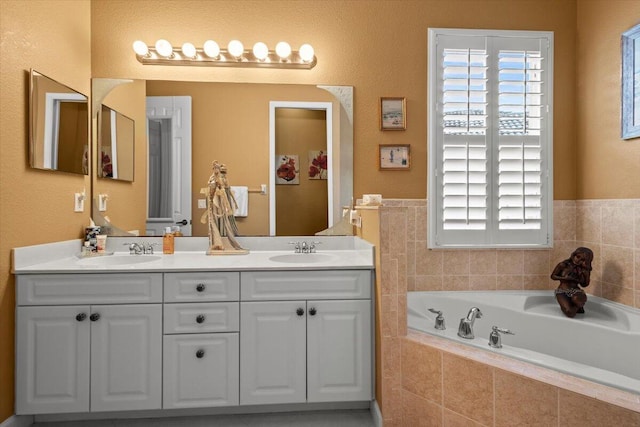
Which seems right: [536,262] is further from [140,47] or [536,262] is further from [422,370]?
[140,47]

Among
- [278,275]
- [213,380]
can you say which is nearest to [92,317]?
[213,380]

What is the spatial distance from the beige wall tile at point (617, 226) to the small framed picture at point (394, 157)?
1.29 m

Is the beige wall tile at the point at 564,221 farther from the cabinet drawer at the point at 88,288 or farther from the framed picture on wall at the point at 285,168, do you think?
the cabinet drawer at the point at 88,288

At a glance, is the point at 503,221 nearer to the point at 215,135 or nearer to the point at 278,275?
the point at 278,275

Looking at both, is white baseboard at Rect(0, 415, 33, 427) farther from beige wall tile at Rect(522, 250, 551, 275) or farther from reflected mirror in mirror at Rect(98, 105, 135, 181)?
beige wall tile at Rect(522, 250, 551, 275)

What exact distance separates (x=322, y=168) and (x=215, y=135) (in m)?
0.75

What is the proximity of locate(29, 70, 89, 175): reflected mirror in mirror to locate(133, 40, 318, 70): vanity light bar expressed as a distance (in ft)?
1.70

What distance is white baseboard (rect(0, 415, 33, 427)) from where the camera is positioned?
1.86 metres

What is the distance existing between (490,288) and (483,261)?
0.20m

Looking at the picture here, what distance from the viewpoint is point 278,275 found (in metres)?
2.02

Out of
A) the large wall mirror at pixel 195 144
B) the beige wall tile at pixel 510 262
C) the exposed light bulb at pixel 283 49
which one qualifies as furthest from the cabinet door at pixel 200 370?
the beige wall tile at pixel 510 262

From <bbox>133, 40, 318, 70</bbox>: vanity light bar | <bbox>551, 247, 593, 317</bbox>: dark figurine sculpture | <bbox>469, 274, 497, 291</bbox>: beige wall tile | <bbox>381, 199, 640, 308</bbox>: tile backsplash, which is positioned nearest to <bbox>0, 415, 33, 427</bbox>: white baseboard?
<bbox>133, 40, 318, 70</bbox>: vanity light bar

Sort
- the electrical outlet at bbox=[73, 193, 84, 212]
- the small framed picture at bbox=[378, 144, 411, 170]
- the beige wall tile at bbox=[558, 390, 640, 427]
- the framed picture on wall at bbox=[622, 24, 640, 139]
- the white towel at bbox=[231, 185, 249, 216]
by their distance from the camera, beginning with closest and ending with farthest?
1. the beige wall tile at bbox=[558, 390, 640, 427]
2. the framed picture on wall at bbox=[622, 24, 640, 139]
3. the electrical outlet at bbox=[73, 193, 84, 212]
4. the white towel at bbox=[231, 185, 249, 216]
5. the small framed picture at bbox=[378, 144, 411, 170]

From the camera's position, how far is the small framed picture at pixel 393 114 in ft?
8.80
